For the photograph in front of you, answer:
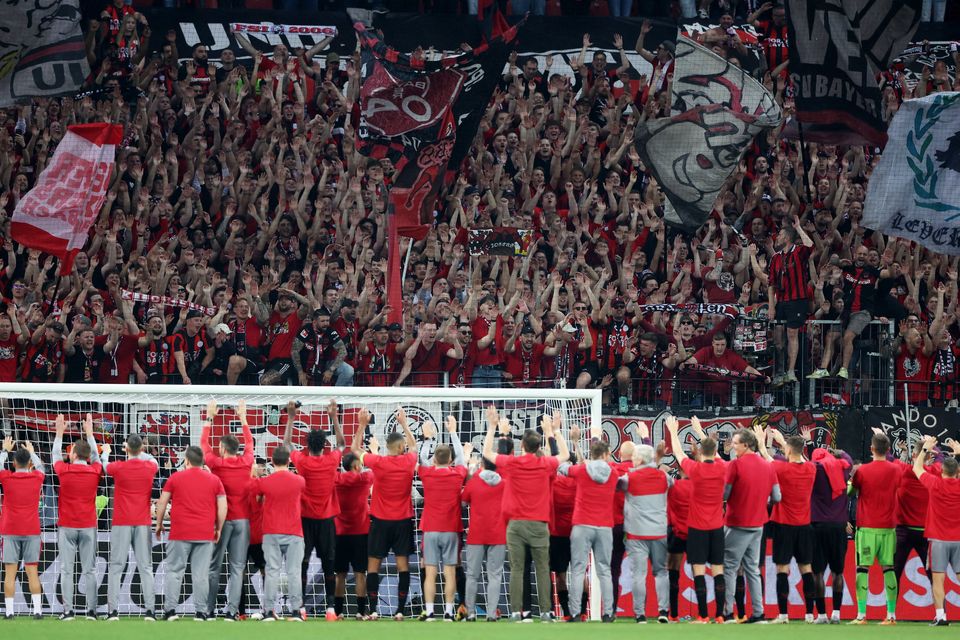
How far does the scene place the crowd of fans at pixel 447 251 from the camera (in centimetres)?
1845

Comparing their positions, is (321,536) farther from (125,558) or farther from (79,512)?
(79,512)

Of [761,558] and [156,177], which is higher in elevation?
[156,177]

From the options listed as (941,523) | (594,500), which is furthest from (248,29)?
(941,523)

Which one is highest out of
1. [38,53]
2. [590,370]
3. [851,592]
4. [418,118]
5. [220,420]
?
[38,53]

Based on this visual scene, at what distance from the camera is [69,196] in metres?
19.2

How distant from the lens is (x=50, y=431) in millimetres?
16016

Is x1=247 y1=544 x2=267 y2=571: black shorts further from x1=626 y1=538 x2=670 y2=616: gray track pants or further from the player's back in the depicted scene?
the player's back

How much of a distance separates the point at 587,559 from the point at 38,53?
1210 cm

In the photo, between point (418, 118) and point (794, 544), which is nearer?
point (794, 544)

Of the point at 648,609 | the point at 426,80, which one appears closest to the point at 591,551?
the point at 648,609

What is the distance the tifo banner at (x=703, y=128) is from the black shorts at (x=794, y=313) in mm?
1517

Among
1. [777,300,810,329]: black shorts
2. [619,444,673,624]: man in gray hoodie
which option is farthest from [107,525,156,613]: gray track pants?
[777,300,810,329]: black shorts

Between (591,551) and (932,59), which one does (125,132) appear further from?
(932,59)

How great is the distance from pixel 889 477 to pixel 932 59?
15.7 metres
